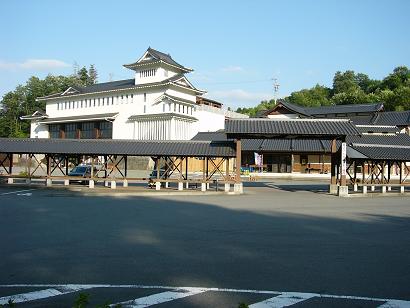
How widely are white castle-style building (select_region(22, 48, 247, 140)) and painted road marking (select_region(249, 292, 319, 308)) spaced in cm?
4037

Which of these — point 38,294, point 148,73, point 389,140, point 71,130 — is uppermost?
point 148,73

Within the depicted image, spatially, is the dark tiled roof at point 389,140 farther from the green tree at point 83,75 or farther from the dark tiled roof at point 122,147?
the green tree at point 83,75

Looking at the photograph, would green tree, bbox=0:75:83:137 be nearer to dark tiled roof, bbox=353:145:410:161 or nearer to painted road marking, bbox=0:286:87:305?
dark tiled roof, bbox=353:145:410:161

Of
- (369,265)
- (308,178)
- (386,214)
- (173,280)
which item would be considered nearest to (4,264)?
(173,280)

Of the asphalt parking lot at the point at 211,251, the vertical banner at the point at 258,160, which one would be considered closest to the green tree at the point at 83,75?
the vertical banner at the point at 258,160

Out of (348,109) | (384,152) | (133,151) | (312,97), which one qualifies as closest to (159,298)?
(133,151)

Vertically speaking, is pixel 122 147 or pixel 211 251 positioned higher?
pixel 122 147

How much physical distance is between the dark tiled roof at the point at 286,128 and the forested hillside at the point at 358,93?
38757 millimetres

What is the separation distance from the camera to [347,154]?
25703mm

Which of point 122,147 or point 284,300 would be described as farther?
point 122,147

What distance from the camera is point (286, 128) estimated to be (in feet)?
82.5

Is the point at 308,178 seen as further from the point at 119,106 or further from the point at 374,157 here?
the point at 119,106

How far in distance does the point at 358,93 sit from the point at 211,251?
64194 millimetres

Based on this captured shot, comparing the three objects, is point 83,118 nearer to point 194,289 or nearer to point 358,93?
point 358,93
